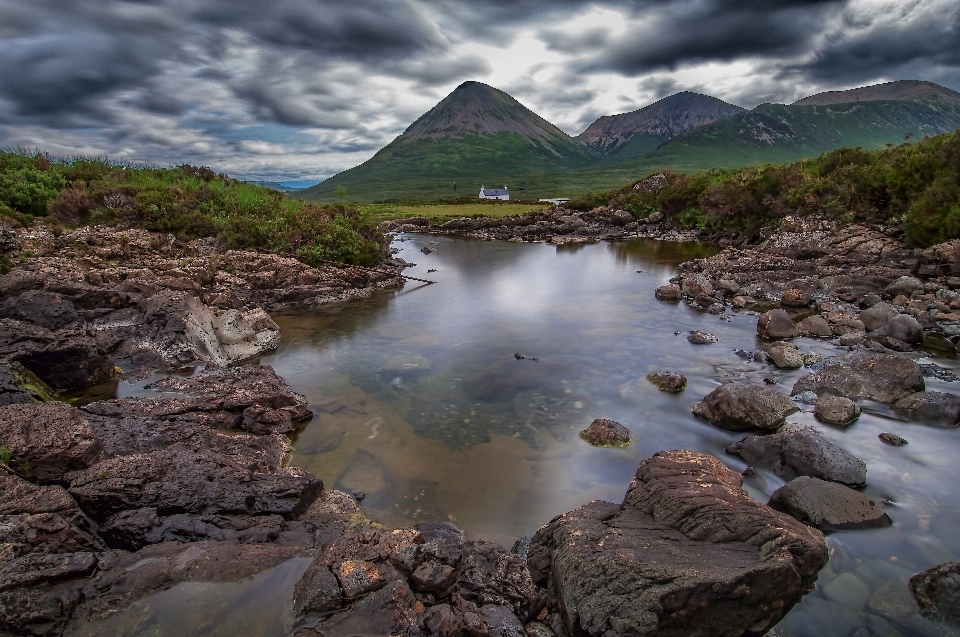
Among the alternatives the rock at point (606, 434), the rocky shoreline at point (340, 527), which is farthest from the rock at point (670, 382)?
the rock at point (606, 434)

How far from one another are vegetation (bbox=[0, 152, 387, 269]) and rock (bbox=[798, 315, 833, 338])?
25.3 m

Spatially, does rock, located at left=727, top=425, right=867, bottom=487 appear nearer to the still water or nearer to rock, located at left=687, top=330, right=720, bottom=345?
the still water

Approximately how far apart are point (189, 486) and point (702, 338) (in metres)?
17.7

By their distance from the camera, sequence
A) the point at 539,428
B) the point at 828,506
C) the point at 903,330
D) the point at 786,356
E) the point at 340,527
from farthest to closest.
Answer: the point at 903,330 < the point at 786,356 < the point at 539,428 < the point at 828,506 < the point at 340,527

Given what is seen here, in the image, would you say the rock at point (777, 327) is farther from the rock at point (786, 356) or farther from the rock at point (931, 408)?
the rock at point (931, 408)

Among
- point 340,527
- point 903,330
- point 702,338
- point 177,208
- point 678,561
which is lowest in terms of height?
point 340,527

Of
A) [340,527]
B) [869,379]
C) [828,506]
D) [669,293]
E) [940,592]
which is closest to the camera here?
[940,592]

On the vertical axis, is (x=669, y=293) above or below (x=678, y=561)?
above

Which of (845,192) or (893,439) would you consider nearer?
(893,439)

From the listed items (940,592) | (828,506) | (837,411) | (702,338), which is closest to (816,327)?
(702,338)

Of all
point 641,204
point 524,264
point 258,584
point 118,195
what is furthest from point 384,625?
point 641,204

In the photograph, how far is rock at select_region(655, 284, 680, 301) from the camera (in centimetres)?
2700

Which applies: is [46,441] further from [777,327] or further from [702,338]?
[777,327]

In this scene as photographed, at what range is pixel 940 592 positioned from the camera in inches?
272
